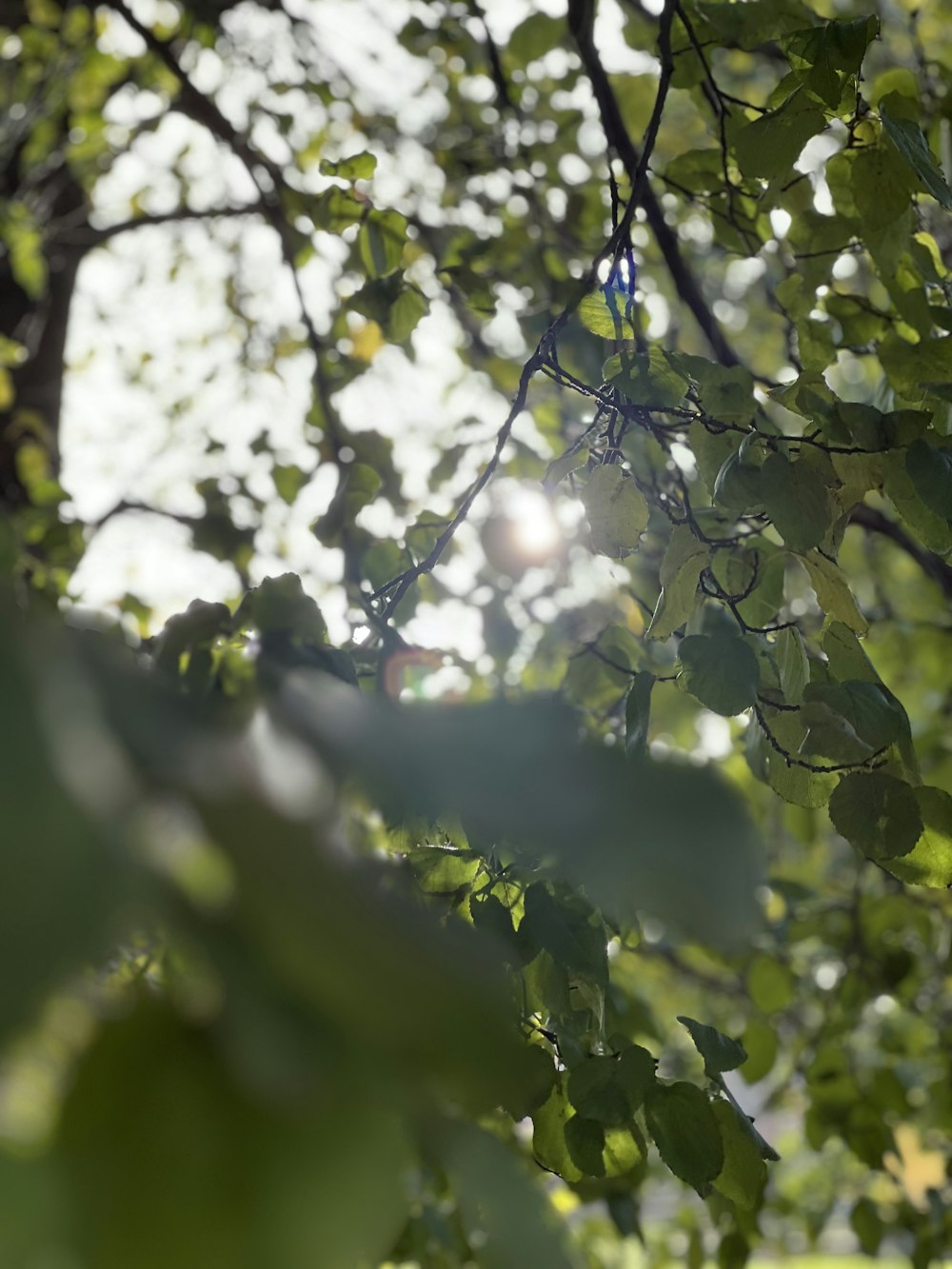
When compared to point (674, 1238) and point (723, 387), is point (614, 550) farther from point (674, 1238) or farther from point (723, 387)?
point (674, 1238)

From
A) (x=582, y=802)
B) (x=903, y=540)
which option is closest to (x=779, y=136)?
(x=582, y=802)

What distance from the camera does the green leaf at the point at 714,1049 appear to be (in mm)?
742

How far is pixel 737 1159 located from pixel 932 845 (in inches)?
10.5

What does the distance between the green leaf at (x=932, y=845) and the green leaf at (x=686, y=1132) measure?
0.68 feet

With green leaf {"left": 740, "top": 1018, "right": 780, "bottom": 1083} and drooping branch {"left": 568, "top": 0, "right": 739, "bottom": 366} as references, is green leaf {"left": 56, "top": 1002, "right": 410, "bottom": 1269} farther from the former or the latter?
green leaf {"left": 740, "top": 1018, "right": 780, "bottom": 1083}

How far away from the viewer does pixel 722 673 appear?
0.64 metres

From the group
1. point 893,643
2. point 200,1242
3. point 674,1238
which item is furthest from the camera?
point 674,1238

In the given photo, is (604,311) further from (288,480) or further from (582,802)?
(288,480)

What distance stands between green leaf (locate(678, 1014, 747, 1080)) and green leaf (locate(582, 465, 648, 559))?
0.36 m

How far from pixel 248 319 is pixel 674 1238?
3.04m

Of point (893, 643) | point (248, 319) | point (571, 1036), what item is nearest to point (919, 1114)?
point (893, 643)

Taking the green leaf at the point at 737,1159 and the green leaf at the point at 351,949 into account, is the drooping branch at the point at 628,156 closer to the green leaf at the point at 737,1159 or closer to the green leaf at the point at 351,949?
the green leaf at the point at 737,1159

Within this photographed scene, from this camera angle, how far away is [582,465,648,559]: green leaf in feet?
2.40

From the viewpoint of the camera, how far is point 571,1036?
715mm
